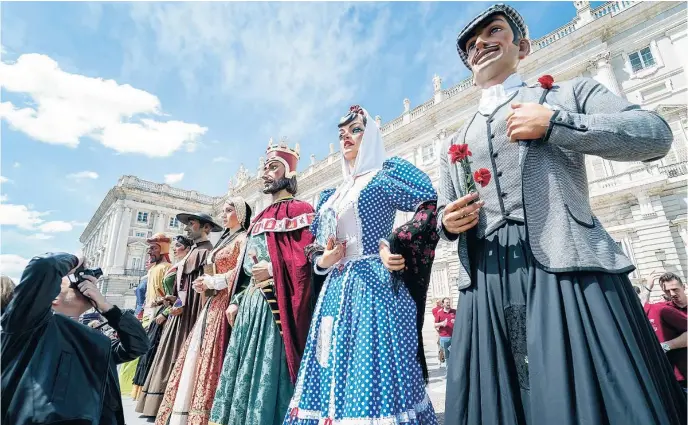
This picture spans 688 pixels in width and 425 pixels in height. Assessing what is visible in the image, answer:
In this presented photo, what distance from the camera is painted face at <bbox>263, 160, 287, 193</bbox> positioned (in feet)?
10.2

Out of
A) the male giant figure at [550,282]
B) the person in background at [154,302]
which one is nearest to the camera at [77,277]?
the person in background at [154,302]

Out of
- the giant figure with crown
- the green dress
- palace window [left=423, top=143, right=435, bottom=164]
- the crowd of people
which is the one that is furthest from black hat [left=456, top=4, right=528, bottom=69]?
palace window [left=423, top=143, right=435, bottom=164]

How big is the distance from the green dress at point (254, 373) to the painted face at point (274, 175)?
0.94 m

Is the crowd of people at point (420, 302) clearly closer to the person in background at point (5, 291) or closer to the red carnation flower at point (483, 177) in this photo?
the red carnation flower at point (483, 177)

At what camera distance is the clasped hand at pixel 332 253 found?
200 centimetres

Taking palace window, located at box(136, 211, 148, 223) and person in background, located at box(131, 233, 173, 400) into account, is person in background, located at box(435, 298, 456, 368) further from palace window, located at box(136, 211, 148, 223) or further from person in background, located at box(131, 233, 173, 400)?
palace window, located at box(136, 211, 148, 223)

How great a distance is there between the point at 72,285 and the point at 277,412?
157 cm

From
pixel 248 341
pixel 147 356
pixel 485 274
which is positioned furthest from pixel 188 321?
pixel 485 274

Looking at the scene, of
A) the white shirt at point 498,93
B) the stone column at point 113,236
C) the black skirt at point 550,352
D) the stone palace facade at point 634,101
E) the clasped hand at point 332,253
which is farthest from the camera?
the stone column at point 113,236

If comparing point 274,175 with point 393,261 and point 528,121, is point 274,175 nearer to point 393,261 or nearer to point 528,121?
point 393,261

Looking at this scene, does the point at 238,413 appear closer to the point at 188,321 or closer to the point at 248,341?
the point at 248,341

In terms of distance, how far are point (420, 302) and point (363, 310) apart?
1.45 ft

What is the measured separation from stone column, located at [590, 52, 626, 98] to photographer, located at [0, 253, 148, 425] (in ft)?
60.9

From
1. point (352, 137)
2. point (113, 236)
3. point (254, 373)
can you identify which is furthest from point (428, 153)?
point (113, 236)
